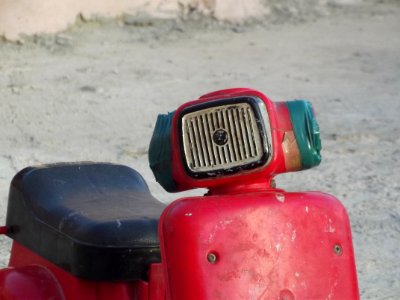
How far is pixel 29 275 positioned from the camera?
2.22 meters

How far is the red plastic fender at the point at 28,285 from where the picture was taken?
7.11 ft

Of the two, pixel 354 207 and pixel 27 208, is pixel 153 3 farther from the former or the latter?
pixel 27 208

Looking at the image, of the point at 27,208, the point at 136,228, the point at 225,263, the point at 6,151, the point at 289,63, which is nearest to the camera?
the point at 225,263

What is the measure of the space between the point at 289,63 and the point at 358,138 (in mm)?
1516

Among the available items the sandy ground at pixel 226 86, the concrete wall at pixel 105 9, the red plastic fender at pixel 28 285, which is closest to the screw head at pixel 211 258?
the red plastic fender at pixel 28 285

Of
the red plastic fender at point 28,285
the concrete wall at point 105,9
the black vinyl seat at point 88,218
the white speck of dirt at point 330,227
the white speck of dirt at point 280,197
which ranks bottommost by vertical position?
the concrete wall at point 105,9

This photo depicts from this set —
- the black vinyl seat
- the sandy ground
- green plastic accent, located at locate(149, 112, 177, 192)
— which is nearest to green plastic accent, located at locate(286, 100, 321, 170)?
green plastic accent, located at locate(149, 112, 177, 192)

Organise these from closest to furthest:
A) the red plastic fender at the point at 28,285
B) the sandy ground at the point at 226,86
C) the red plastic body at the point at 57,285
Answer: the red plastic body at the point at 57,285 < the red plastic fender at the point at 28,285 < the sandy ground at the point at 226,86

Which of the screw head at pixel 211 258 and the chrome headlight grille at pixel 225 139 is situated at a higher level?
the chrome headlight grille at pixel 225 139

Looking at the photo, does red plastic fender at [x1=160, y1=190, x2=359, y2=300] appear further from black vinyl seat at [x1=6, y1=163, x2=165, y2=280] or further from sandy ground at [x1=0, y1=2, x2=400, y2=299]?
sandy ground at [x1=0, y1=2, x2=400, y2=299]

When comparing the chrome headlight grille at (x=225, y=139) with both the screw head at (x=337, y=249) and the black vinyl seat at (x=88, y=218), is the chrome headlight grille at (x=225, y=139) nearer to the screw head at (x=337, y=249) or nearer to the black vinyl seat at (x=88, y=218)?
the screw head at (x=337, y=249)

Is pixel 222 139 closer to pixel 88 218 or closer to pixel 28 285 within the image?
pixel 88 218

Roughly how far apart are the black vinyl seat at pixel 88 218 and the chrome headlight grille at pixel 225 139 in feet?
1.12

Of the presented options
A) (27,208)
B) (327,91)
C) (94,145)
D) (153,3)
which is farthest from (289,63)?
(27,208)
